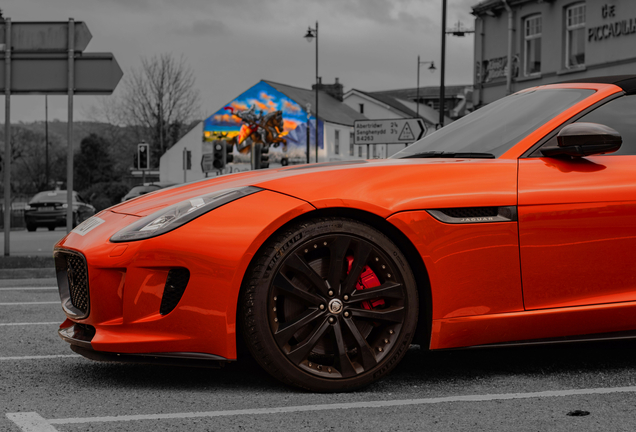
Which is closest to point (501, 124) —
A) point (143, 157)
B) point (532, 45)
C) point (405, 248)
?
point (405, 248)

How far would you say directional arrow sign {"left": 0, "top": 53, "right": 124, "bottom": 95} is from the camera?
12.3 m

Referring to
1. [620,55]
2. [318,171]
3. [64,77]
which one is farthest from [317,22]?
[318,171]

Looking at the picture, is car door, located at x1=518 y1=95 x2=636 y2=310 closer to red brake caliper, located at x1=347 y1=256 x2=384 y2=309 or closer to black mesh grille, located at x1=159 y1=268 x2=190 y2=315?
red brake caliper, located at x1=347 y1=256 x2=384 y2=309

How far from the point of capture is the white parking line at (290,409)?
2.95 metres

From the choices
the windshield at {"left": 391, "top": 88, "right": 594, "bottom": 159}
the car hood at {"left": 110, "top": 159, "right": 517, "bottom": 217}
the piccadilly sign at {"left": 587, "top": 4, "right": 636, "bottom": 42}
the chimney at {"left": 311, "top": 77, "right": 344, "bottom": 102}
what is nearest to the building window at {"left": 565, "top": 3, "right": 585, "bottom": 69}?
the piccadilly sign at {"left": 587, "top": 4, "right": 636, "bottom": 42}

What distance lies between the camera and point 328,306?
10.9ft

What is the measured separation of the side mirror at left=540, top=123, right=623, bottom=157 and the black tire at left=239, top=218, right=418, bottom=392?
927mm

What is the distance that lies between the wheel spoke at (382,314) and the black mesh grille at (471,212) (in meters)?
0.47

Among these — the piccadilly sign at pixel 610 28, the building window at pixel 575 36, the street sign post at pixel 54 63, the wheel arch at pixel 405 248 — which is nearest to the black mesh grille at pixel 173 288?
the wheel arch at pixel 405 248

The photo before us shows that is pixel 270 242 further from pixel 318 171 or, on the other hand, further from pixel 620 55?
pixel 620 55

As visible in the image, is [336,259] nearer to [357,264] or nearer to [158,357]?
[357,264]

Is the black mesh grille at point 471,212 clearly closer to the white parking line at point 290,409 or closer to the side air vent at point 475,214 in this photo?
the side air vent at point 475,214

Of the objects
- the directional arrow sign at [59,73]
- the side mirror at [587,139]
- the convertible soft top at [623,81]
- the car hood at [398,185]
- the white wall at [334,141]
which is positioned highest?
the white wall at [334,141]

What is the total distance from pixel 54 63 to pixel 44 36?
462 millimetres
